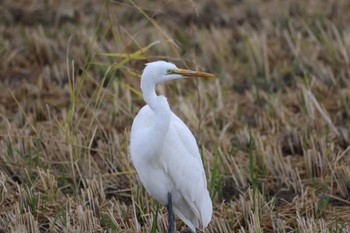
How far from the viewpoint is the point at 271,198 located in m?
5.28

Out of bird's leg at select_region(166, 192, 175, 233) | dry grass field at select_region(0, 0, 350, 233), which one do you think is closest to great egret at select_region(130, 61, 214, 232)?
bird's leg at select_region(166, 192, 175, 233)

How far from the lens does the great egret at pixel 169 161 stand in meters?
4.26

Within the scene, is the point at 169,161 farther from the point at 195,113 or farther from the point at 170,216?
the point at 195,113

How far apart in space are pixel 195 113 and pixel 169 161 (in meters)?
2.15

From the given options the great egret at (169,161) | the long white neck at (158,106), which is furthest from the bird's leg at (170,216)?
the long white neck at (158,106)

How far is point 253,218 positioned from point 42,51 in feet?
13.5

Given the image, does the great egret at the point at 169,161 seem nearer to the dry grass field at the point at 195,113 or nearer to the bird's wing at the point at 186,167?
the bird's wing at the point at 186,167

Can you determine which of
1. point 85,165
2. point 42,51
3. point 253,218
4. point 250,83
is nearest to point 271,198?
point 253,218

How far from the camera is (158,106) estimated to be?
418cm

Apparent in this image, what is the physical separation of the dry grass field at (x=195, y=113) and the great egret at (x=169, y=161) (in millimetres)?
194

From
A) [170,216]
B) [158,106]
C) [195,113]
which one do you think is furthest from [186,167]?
[195,113]

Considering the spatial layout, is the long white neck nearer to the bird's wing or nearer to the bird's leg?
the bird's wing

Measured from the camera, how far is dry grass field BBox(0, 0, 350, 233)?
4.93 meters

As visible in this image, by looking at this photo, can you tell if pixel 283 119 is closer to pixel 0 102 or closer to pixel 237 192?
pixel 237 192
